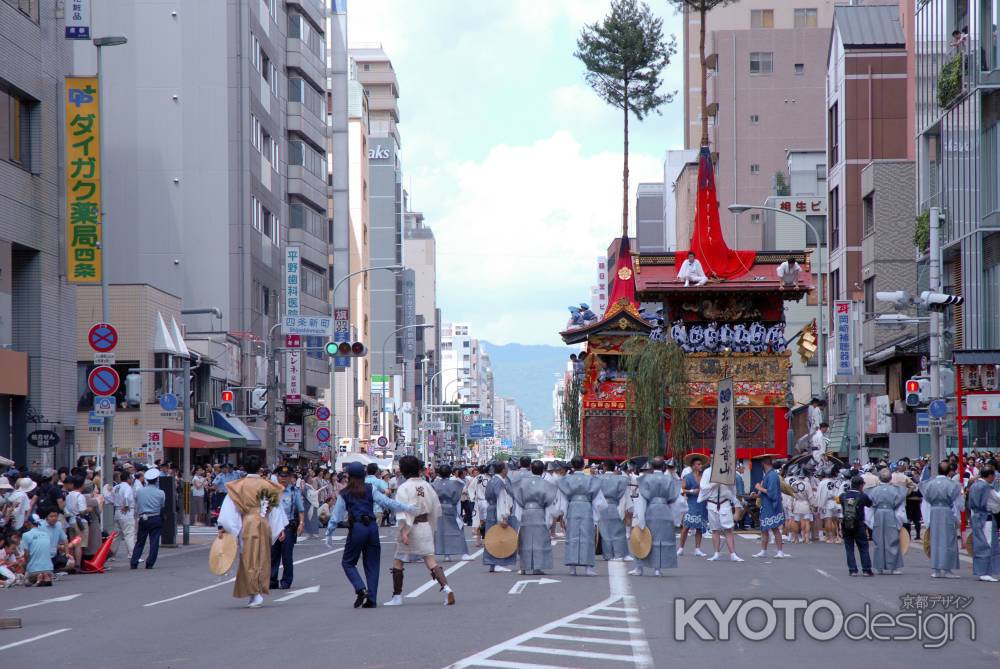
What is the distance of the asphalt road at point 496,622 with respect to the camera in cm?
1199

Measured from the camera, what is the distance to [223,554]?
16.7 m

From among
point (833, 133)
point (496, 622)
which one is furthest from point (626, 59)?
point (496, 622)

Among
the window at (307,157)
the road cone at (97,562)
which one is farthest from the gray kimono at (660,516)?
the window at (307,157)

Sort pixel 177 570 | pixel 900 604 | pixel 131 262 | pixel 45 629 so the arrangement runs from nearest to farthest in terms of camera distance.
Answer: pixel 45 629, pixel 900 604, pixel 177 570, pixel 131 262

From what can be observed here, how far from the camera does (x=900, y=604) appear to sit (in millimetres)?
16438

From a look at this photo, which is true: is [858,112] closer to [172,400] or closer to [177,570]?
[172,400]

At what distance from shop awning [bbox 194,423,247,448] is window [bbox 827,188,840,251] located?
25.7 m

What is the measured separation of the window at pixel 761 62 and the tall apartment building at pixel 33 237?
53403mm

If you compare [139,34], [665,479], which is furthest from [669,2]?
[665,479]

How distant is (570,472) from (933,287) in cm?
1009

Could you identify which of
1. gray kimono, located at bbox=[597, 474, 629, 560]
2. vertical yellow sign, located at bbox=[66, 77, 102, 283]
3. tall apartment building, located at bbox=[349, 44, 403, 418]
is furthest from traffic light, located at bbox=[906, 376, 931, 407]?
tall apartment building, located at bbox=[349, 44, 403, 418]

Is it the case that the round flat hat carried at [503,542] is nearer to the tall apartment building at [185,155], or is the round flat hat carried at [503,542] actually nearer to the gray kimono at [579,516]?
the gray kimono at [579,516]

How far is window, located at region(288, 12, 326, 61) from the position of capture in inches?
2753

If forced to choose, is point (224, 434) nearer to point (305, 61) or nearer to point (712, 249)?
point (712, 249)
